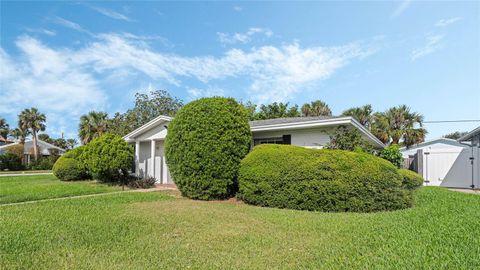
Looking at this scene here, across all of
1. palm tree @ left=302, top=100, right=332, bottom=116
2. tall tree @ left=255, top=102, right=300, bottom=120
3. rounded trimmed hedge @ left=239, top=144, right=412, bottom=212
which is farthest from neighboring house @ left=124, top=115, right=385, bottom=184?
tall tree @ left=255, top=102, right=300, bottom=120

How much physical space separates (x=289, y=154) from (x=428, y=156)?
13.5m

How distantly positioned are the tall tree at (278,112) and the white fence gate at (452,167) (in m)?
13.8

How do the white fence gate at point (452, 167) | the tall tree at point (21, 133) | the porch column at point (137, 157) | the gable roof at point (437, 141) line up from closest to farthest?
the white fence gate at point (452, 167) < the porch column at point (137, 157) < the gable roof at point (437, 141) < the tall tree at point (21, 133)

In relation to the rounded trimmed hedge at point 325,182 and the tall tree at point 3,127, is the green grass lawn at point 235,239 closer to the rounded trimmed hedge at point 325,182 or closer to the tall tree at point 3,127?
the rounded trimmed hedge at point 325,182

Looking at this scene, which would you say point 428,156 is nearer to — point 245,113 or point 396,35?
point 396,35

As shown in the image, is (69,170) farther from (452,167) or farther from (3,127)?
(3,127)

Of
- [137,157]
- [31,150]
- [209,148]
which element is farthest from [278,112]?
[31,150]

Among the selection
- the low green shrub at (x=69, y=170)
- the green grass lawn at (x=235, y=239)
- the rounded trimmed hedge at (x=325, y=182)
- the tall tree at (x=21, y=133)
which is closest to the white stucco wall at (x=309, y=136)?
the rounded trimmed hedge at (x=325, y=182)

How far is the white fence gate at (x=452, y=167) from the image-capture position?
16234 millimetres

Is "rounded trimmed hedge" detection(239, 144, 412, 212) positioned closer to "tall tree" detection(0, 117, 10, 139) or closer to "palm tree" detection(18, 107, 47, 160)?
"palm tree" detection(18, 107, 47, 160)

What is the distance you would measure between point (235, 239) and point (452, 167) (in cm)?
1773

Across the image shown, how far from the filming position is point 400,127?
25.4 meters

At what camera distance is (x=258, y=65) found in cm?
1664

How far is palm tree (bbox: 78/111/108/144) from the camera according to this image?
28.6m
